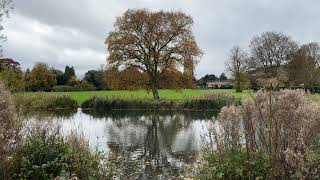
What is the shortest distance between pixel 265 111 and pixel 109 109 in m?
36.5

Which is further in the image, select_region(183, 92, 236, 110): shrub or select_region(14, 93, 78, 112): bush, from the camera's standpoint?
select_region(14, 93, 78, 112): bush

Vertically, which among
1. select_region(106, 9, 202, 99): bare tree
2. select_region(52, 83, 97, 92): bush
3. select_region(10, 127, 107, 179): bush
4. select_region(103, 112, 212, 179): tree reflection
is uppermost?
select_region(106, 9, 202, 99): bare tree

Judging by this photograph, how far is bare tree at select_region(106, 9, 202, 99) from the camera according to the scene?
48.4m

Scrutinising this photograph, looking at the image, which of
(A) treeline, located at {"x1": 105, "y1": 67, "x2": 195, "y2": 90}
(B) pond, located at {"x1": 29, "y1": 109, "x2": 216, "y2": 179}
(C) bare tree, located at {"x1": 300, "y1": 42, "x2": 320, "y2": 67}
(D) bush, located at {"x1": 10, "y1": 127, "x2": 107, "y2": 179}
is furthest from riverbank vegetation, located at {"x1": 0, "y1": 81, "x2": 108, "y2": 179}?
(C) bare tree, located at {"x1": 300, "y1": 42, "x2": 320, "y2": 67}

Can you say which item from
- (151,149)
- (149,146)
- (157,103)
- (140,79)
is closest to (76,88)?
(140,79)

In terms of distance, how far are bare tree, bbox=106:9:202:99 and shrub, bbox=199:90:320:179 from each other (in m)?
39.8

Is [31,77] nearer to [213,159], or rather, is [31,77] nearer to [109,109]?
[109,109]

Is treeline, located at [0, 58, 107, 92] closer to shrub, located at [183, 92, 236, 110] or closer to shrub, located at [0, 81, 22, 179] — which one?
shrub, located at [183, 92, 236, 110]

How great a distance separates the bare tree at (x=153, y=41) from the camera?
4841cm

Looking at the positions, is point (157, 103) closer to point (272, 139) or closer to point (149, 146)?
point (149, 146)

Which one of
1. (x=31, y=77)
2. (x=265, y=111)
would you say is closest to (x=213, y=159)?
(x=265, y=111)

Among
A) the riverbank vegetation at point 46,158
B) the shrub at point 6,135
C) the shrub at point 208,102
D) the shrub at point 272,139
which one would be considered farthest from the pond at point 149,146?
the shrub at point 208,102

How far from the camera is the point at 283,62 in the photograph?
2584 inches

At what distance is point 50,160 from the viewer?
29.7ft
